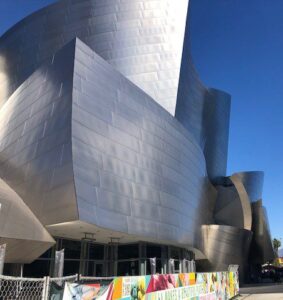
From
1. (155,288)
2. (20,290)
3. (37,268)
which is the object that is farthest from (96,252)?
(155,288)

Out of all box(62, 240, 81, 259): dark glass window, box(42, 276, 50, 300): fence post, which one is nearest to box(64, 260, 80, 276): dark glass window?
box(62, 240, 81, 259): dark glass window

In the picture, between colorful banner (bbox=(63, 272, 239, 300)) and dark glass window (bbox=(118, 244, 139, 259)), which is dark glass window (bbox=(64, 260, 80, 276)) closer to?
dark glass window (bbox=(118, 244, 139, 259))

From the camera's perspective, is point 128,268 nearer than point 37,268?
No

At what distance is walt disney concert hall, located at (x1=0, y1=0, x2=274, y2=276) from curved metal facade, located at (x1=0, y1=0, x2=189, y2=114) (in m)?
Result: 0.11

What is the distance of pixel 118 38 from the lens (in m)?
30.7

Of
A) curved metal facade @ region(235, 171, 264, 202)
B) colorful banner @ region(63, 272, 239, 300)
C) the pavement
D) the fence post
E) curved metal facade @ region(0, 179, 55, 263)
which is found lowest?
the pavement

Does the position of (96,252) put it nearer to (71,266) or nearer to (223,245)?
(71,266)

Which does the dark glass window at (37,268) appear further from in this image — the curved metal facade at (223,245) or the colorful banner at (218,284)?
the curved metal facade at (223,245)

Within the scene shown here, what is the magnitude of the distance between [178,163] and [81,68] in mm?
9917

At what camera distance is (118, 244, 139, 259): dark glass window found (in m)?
22.4

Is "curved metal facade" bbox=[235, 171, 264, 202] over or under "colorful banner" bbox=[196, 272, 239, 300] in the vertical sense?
over

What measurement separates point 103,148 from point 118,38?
16191 millimetres

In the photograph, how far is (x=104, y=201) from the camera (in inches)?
672

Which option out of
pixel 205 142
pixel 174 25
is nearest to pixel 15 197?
pixel 174 25
